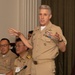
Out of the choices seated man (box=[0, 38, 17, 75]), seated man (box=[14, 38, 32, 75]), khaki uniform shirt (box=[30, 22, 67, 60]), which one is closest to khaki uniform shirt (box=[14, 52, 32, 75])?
seated man (box=[14, 38, 32, 75])

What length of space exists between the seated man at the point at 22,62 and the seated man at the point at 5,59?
0.58ft

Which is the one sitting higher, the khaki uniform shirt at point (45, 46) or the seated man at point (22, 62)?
the khaki uniform shirt at point (45, 46)

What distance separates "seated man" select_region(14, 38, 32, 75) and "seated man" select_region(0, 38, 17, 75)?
18 centimetres

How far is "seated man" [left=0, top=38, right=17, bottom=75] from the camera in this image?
10.9 ft

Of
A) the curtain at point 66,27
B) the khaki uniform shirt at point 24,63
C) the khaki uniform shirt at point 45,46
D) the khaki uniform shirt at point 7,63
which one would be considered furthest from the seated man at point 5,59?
the curtain at point 66,27

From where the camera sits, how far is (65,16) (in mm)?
3756

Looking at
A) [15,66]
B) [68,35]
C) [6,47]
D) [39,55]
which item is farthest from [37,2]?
[39,55]

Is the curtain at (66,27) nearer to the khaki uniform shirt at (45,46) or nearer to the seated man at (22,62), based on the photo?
the seated man at (22,62)

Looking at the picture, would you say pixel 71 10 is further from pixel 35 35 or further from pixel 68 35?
pixel 35 35

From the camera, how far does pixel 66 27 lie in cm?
375

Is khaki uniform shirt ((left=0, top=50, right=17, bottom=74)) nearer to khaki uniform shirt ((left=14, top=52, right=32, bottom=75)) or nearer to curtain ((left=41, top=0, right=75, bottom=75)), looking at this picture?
khaki uniform shirt ((left=14, top=52, right=32, bottom=75))

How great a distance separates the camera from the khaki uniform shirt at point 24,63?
3023 mm

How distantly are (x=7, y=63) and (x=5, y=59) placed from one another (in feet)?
0.25

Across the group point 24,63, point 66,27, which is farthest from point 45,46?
point 66,27
